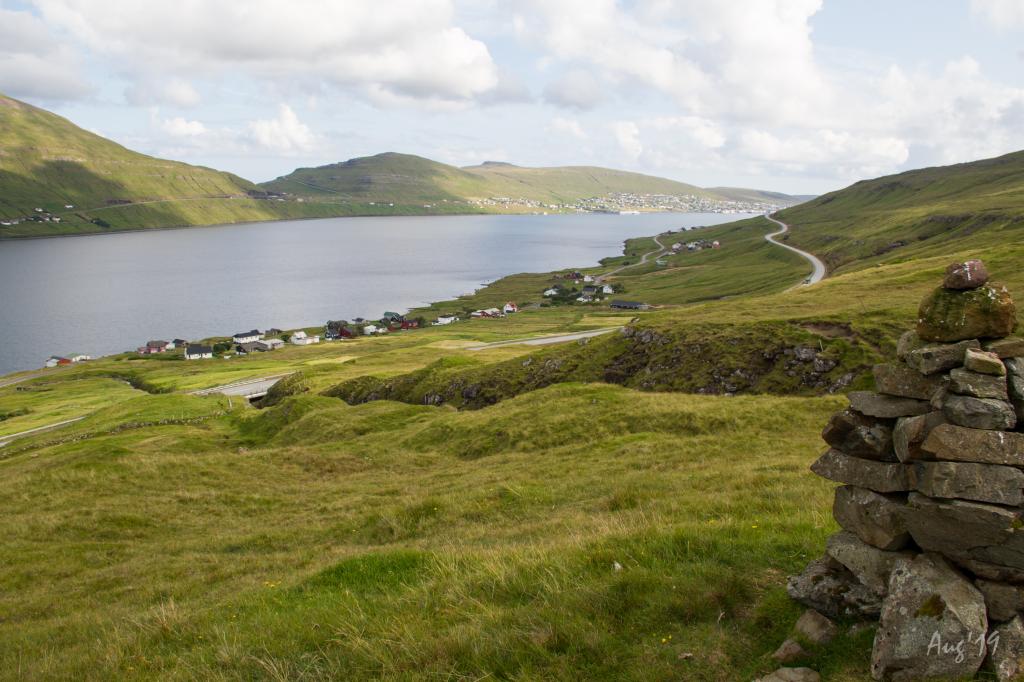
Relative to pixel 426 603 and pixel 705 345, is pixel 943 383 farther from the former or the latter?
pixel 705 345

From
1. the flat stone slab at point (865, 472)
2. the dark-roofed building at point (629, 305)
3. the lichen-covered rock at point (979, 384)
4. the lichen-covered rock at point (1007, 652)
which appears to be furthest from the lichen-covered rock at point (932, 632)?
the dark-roofed building at point (629, 305)

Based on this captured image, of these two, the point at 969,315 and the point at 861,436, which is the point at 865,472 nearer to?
the point at 861,436

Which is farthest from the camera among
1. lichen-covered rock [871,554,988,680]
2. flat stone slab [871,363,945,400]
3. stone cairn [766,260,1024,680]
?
flat stone slab [871,363,945,400]

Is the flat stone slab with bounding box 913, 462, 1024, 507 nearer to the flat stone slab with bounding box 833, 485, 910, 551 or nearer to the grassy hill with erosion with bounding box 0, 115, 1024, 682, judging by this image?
the flat stone slab with bounding box 833, 485, 910, 551

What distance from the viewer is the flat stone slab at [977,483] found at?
8516 millimetres

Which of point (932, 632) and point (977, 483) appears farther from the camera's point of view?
→ point (977, 483)

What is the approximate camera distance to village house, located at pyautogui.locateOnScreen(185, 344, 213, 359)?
146625 millimetres

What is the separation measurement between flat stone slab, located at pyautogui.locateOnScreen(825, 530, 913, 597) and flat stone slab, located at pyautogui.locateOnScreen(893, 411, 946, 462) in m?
1.45

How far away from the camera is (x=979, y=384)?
8.88 meters

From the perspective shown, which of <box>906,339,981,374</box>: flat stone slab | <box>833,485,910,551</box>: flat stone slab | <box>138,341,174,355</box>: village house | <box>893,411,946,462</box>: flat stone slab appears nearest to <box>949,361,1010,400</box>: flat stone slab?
<box>906,339,981,374</box>: flat stone slab

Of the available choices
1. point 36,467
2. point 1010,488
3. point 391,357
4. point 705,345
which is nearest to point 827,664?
point 1010,488

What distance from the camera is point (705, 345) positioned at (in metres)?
51.5

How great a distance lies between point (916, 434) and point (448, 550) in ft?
34.5

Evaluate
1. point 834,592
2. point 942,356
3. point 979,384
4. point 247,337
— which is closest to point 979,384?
→ point 979,384
